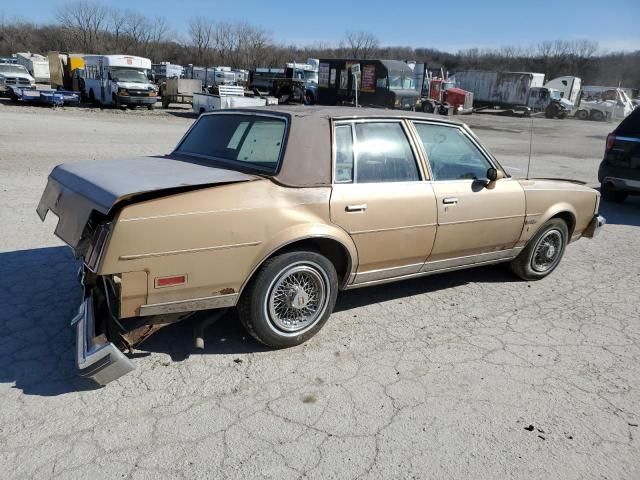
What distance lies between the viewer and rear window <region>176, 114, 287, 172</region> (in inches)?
146

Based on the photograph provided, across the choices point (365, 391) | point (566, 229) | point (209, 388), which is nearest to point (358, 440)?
point (365, 391)

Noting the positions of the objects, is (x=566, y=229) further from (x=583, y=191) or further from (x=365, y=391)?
(x=365, y=391)

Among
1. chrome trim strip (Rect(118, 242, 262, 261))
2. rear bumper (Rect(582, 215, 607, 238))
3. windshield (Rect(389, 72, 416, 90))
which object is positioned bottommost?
rear bumper (Rect(582, 215, 607, 238))

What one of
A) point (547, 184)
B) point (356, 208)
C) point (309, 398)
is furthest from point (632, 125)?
point (309, 398)

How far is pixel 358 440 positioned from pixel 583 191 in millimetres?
3943

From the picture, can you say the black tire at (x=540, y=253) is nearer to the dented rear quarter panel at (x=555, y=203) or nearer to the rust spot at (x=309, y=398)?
the dented rear quarter panel at (x=555, y=203)

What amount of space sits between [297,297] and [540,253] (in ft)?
9.60

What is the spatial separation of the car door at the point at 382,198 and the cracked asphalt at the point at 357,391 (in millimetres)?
577

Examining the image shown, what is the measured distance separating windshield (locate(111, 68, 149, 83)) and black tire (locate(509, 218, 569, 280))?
26.6 metres

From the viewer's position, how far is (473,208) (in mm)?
4328

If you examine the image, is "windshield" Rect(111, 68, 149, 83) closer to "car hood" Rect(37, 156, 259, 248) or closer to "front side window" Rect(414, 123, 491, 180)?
"car hood" Rect(37, 156, 259, 248)

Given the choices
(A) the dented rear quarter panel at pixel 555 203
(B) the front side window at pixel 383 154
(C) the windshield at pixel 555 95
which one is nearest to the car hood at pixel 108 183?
(B) the front side window at pixel 383 154

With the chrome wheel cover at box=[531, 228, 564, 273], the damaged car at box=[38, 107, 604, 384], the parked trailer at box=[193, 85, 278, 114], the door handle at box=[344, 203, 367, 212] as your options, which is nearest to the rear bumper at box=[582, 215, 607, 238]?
the chrome wheel cover at box=[531, 228, 564, 273]

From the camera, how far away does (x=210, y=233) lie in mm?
3041
